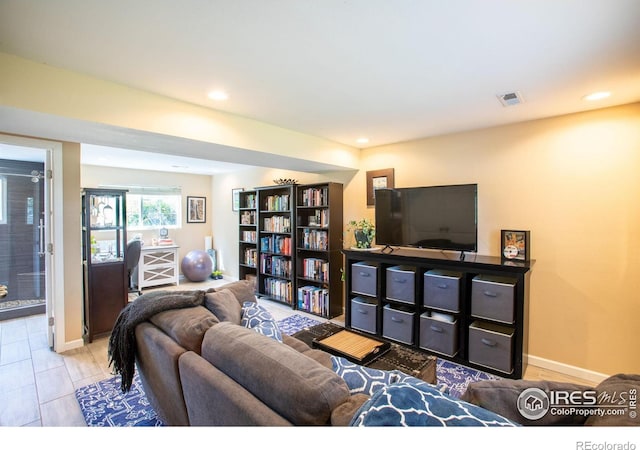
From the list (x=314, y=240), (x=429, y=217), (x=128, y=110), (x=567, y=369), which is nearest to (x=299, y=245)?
(x=314, y=240)

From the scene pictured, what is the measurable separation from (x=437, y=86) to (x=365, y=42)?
0.79m

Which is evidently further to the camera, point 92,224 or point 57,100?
point 92,224

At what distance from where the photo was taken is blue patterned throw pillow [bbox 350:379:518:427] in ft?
2.53

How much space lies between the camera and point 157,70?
187 centimetres

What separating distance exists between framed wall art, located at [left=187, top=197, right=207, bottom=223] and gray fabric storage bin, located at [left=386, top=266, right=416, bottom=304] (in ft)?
15.8

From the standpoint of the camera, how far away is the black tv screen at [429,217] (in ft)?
9.45

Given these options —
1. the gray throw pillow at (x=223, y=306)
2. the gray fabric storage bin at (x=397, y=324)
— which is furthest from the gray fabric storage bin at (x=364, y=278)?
the gray throw pillow at (x=223, y=306)

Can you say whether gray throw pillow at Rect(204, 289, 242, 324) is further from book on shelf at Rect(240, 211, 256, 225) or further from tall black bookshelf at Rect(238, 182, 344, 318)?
book on shelf at Rect(240, 211, 256, 225)

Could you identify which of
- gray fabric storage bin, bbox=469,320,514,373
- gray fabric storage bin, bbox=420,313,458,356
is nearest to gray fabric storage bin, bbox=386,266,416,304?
gray fabric storage bin, bbox=420,313,458,356

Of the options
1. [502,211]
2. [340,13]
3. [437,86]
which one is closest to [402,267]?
[502,211]

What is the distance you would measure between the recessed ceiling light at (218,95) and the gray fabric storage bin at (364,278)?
7.19ft

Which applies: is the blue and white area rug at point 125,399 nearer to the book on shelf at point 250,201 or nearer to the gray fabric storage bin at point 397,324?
the gray fabric storage bin at point 397,324
